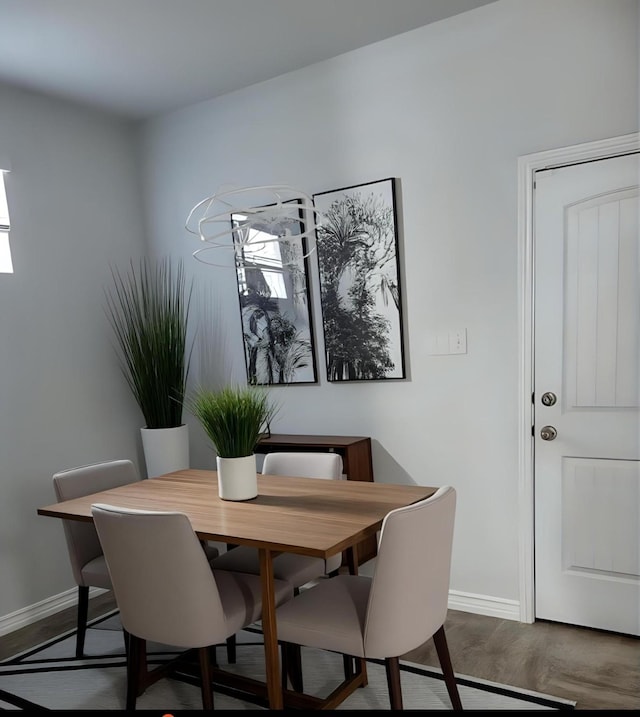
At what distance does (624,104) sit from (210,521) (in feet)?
7.60

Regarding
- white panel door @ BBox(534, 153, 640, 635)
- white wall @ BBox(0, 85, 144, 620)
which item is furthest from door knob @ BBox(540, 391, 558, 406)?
white wall @ BBox(0, 85, 144, 620)

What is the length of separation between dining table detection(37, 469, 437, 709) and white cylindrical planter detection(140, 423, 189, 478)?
813mm

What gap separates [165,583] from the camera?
2.09m

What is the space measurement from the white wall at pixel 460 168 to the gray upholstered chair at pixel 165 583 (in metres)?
1.43

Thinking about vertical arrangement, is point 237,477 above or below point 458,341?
below

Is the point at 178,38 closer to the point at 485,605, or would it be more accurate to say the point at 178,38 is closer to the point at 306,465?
the point at 306,465

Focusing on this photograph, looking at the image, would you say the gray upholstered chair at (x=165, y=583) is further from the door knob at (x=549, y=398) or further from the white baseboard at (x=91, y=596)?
the door knob at (x=549, y=398)

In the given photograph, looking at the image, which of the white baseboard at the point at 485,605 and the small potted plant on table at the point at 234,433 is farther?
the white baseboard at the point at 485,605

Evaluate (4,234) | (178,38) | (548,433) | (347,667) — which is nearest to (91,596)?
(347,667)

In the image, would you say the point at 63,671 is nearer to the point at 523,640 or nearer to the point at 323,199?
the point at 523,640

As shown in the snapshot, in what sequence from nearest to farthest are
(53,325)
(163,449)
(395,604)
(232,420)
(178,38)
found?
(395,604), (232,420), (178,38), (53,325), (163,449)

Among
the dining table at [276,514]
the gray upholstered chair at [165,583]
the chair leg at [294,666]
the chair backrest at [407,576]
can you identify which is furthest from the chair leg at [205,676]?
the chair backrest at [407,576]

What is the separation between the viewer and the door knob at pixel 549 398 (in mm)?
2961

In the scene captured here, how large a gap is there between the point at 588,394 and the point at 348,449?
3.76ft
